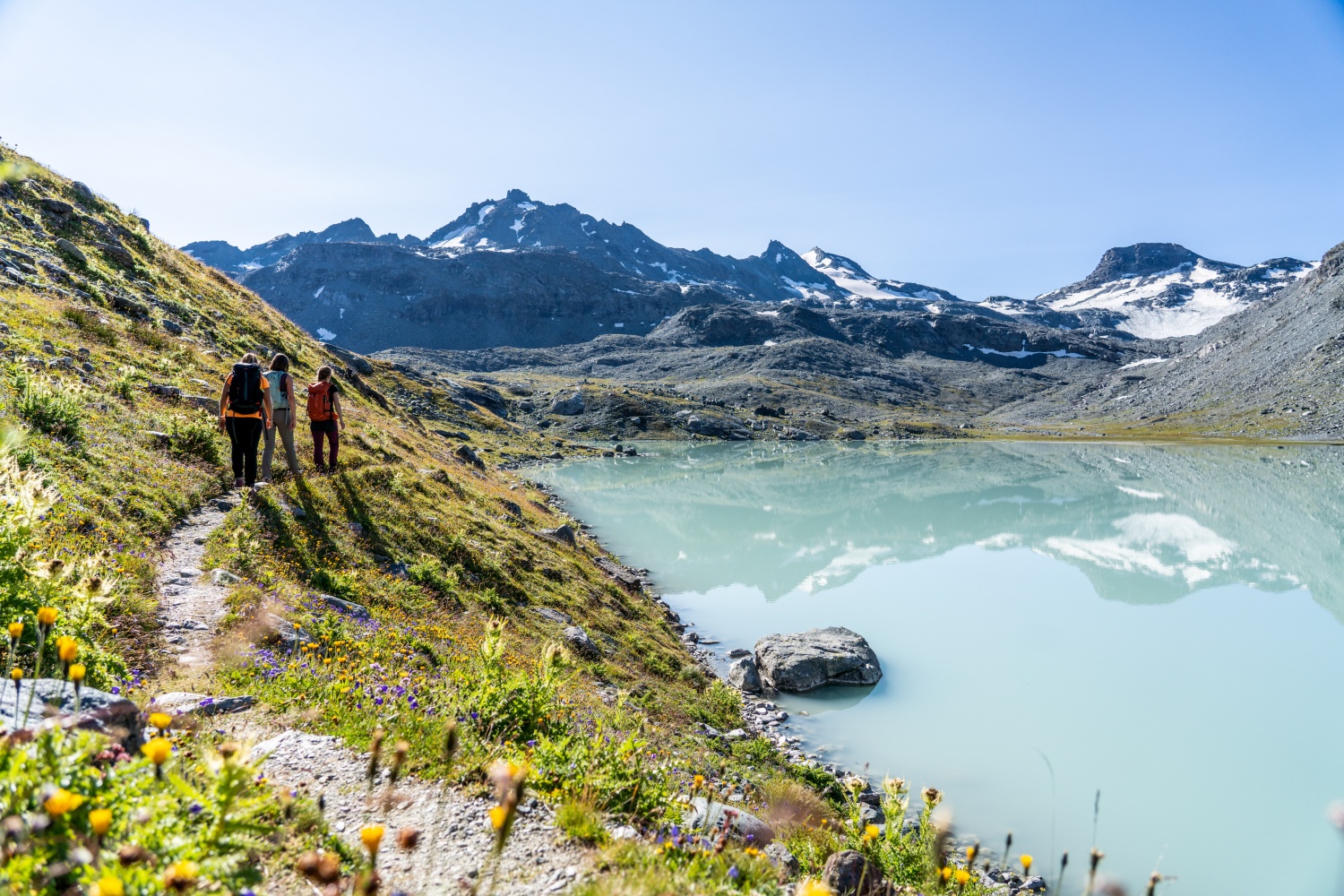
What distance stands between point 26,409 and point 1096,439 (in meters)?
196

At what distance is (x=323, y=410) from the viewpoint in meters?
17.8

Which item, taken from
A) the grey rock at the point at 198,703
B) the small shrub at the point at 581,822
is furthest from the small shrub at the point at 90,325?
the small shrub at the point at 581,822

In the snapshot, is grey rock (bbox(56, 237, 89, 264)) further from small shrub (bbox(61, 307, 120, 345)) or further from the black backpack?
the black backpack

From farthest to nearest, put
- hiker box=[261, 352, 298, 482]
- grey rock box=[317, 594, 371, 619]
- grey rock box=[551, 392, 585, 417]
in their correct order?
grey rock box=[551, 392, 585, 417] → hiker box=[261, 352, 298, 482] → grey rock box=[317, 594, 371, 619]

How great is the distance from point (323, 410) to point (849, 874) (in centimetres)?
1670

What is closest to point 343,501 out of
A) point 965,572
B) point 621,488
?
point 965,572

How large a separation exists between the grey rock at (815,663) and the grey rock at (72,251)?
30.2m

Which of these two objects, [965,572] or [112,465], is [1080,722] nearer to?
[965,572]

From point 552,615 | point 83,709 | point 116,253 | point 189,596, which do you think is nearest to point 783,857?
point 83,709

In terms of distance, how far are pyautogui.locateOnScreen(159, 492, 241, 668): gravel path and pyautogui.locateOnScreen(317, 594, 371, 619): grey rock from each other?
155cm

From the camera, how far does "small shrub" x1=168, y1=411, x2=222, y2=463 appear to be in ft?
51.2

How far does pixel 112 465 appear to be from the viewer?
1257 cm

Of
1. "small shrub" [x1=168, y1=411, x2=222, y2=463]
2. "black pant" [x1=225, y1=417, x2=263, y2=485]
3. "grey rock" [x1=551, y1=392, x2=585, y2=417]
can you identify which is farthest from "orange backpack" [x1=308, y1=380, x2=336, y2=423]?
"grey rock" [x1=551, y1=392, x2=585, y2=417]

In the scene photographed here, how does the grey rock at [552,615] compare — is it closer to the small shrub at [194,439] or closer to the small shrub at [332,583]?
the small shrub at [332,583]
